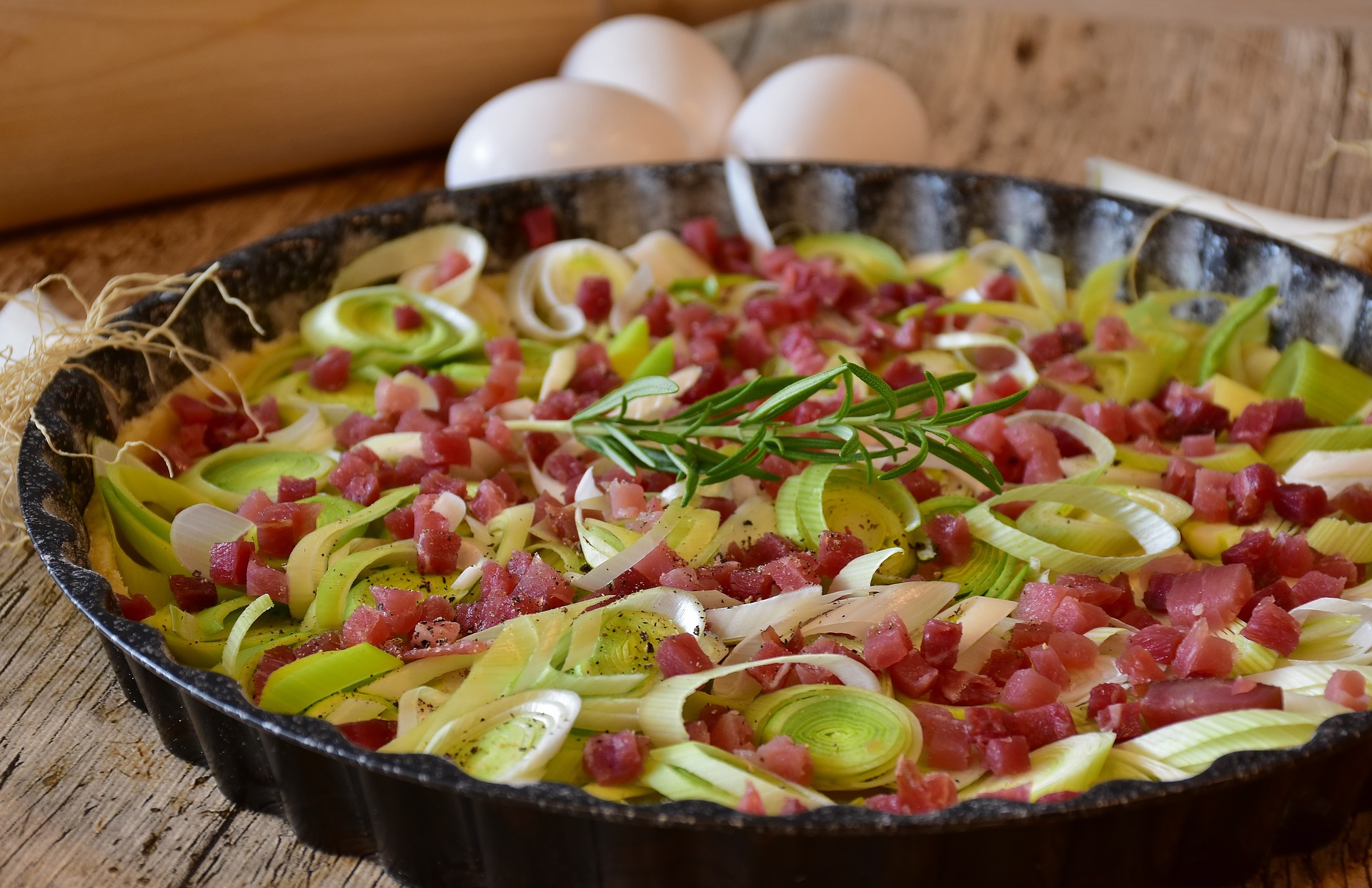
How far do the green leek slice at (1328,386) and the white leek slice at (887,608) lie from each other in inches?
35.7

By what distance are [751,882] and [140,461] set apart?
4.32ft

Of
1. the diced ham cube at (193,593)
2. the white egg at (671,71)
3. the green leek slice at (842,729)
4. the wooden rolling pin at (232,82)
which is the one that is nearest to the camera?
the green leek slice at (842,729)

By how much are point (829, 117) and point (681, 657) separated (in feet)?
5.81

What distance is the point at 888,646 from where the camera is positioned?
1618mm

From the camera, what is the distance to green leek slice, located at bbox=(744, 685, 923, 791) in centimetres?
151

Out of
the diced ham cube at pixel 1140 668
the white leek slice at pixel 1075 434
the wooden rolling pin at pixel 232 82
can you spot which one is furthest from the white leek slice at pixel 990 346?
the wooden rolling pin at pixel 232 82

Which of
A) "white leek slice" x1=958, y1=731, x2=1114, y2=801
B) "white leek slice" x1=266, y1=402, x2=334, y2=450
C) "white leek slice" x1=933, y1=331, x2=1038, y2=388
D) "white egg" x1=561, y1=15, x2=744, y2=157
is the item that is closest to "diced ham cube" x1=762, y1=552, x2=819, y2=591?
"white leek slice" x1=958, y1=731, x2=1114, y2=801

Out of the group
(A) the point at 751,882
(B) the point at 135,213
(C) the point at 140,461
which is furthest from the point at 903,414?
(B) the point at 135,213

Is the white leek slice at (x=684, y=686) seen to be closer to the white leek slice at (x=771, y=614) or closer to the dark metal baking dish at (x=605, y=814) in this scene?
the white leek slice at (x=771, y=614)

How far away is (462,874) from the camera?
1.46m

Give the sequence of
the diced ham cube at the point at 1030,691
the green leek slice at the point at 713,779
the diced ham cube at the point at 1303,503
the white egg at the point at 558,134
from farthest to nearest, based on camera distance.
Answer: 1. the white egg at the point at 558,134
2. the diced ham cube at the point at 1303,503
3. the diced ham cube at the point at 1030,691
4. the green leek slice at the point at 713,779

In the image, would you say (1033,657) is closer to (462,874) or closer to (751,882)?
(751,882)

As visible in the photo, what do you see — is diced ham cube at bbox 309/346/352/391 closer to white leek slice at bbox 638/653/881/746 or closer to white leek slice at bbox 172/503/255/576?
white leek slice at bbox 172/503/255/576

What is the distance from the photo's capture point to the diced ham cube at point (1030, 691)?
1615 millimetres
